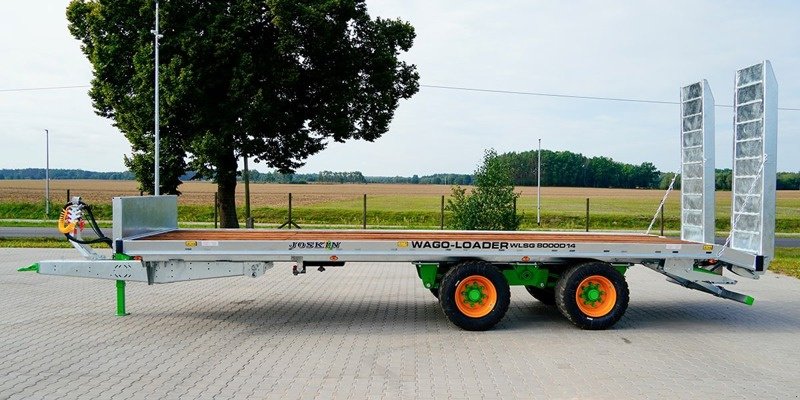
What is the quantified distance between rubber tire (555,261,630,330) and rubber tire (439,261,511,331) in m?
0.78

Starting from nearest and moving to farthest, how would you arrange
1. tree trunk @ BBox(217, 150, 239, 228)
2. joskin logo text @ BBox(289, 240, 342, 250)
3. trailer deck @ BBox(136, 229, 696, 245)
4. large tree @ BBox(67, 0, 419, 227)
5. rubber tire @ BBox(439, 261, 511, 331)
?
joskin logo text @ BBox(289, 240, 342, 250) < rubber tire @ BBox(439, 261, 511, 331) < trailer deck @ BBox(136, 229, 696, 245) < large tree @ BBox(67, 0, 419, 227) < tree trunk @ BBox(217, 150, 239, 228)

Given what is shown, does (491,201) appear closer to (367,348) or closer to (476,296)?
(476,296)

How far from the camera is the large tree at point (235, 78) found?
23.3 meters

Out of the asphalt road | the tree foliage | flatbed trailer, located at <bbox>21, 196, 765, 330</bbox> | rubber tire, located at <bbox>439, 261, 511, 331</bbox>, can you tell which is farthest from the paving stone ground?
the asphalt road

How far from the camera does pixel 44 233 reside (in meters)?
26.5

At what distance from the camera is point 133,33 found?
24.6 metres

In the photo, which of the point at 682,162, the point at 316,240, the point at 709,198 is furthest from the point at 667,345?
the point at 316,240

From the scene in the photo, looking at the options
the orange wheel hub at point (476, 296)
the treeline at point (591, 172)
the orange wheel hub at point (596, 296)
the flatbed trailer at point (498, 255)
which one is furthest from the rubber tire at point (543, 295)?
the treeline at point (591, 172)

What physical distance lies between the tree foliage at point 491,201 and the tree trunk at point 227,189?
35.4ft

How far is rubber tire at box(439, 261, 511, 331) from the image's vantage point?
898 cm

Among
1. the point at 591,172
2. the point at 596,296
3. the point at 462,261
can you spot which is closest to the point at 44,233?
the point at 462,261

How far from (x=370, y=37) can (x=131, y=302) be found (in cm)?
1679

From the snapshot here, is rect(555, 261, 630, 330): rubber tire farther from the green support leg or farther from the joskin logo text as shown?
the green support leg

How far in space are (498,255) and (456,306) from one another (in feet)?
2.77
